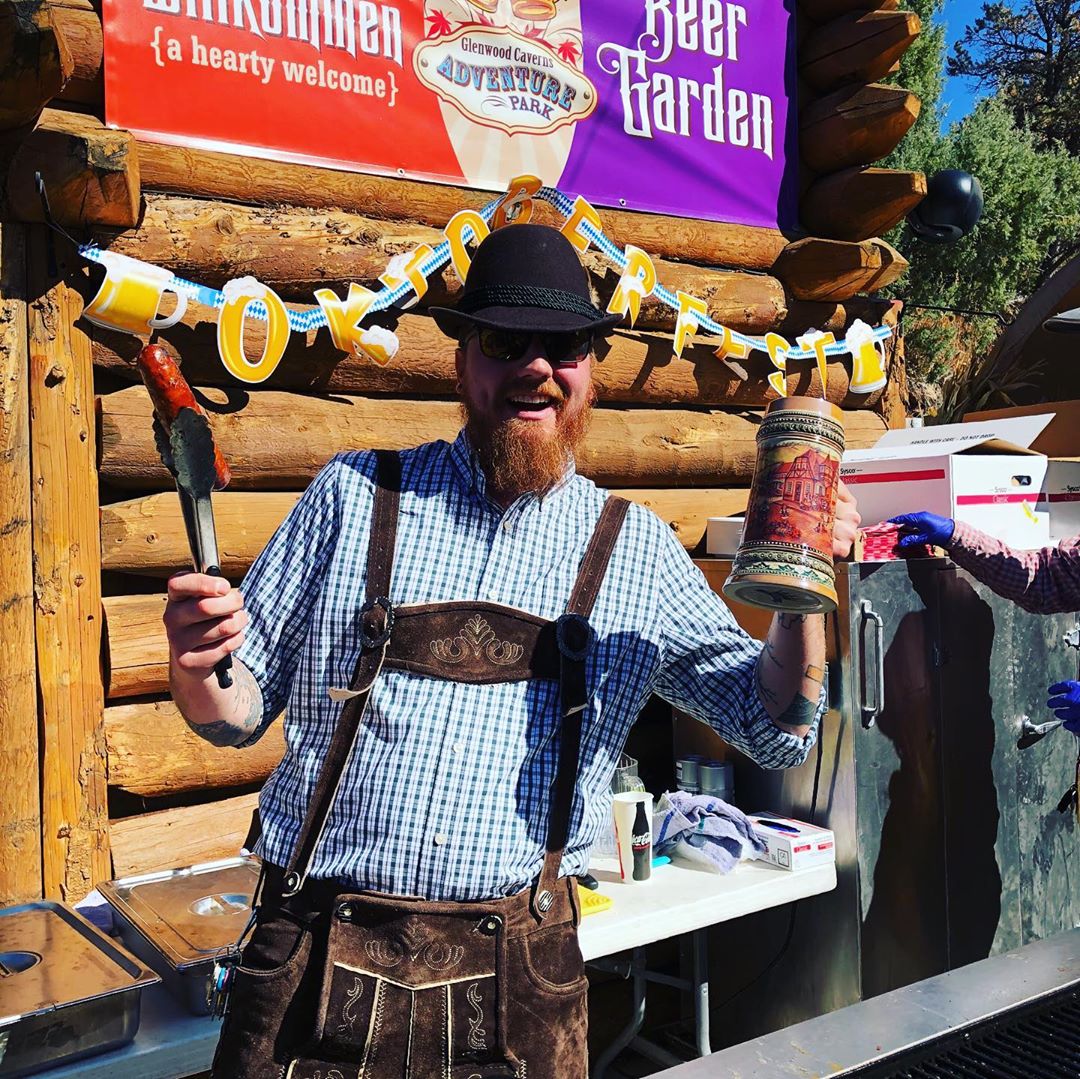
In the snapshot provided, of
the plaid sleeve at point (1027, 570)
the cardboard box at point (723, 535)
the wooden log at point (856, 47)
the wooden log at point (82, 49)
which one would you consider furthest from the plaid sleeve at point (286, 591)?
the wooden log at point (856, 47)

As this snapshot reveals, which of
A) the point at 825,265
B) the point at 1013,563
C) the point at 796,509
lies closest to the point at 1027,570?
the point at 1013,563

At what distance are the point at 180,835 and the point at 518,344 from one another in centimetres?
203

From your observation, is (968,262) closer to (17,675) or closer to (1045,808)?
(1045,808)

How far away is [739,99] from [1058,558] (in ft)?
7.56

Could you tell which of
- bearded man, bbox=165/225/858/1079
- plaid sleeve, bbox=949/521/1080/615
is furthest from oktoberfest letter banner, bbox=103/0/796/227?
plaid sleeve, bbox=949/521/1080/615

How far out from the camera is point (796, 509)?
1728 mm

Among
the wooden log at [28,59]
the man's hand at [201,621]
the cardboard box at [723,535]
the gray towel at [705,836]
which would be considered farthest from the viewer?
the cardboard box at [723,535]

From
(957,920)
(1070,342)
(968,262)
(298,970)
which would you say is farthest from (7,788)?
(968,262)

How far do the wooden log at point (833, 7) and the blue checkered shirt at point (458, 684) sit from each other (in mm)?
3411

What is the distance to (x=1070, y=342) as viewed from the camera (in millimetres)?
8375

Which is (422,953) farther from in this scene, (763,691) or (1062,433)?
(1062,433)

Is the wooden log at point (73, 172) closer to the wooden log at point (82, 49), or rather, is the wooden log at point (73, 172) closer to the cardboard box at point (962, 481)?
the wooden log at point (82, 49)

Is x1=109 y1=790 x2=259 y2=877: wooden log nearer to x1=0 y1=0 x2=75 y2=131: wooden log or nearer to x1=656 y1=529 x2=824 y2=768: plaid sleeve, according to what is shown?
x1=656 y1=529 x2=824 y2=768: plaid sleeve

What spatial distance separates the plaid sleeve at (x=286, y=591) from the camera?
185 centimetres
